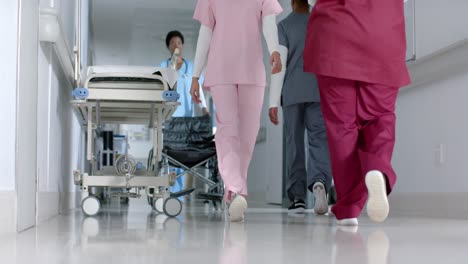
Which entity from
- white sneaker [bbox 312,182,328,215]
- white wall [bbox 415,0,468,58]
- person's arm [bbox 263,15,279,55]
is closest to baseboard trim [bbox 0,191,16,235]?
person's arm [bbox 263,15,279,55]

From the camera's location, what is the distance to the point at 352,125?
2.51 m

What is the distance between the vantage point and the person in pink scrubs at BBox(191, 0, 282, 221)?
305cm

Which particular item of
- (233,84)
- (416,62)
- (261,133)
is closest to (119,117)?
(233,84)

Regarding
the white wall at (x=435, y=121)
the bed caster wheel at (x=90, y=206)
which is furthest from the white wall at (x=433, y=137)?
the bed caster wheel at (x=90, y=206)

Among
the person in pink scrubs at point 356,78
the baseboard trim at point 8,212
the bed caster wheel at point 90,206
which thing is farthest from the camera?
the bed caster wheel at point 90,206

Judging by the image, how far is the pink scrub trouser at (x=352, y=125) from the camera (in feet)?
8.11

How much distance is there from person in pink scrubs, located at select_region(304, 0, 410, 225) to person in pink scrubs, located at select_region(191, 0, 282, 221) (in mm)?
604

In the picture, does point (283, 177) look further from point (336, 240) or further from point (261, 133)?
point (336, 240)

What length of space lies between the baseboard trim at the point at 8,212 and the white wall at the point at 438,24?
8.65 ft

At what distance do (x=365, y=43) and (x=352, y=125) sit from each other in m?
0.33

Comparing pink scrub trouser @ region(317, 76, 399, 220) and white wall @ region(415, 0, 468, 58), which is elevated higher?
white wall @ region(415, 0, 468, 58)

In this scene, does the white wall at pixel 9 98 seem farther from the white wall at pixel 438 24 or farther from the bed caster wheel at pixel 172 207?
the white wall at pixel 438 24

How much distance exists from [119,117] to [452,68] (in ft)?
7.35

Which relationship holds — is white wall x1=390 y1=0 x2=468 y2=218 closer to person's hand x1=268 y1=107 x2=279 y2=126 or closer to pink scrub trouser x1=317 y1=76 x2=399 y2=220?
person's hand x1=268 y1=107 x2=279 y2=126
